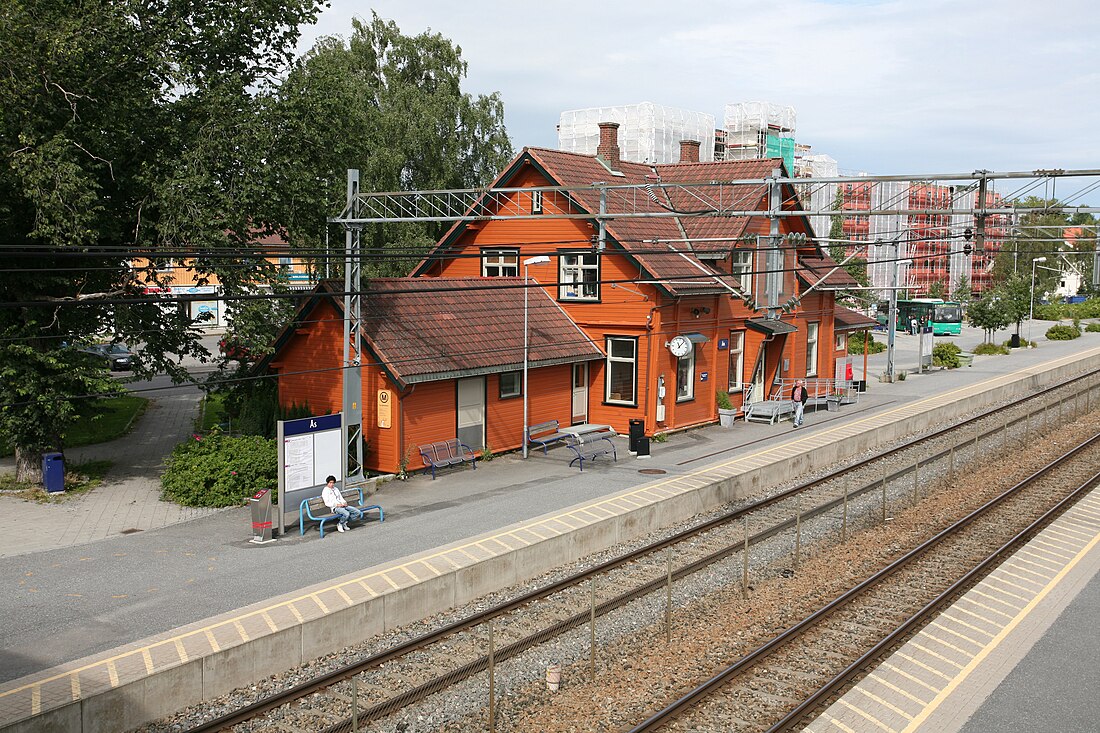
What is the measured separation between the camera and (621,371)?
2727cm

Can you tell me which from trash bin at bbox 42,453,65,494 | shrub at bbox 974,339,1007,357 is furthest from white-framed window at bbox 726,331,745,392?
shrub at bbox 974,339,1007,357

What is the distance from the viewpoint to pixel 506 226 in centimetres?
2919

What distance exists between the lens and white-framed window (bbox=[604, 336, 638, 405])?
88.4 ft

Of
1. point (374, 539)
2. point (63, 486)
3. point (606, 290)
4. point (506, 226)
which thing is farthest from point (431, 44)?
point (374, 539)

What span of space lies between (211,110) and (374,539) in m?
9.97

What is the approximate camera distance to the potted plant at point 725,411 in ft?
95.3

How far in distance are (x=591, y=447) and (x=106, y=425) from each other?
584 inches

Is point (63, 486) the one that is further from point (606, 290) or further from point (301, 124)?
point (606, 290)

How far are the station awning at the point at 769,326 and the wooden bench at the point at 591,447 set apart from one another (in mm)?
7627

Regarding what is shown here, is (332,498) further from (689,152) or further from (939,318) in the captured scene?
(939,318)

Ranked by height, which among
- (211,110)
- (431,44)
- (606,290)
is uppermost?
(431,44)

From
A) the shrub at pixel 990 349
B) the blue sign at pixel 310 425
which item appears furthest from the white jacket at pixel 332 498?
the shrub at pixel 990 349

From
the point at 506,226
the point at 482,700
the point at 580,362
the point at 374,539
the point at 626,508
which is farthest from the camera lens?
the point at 506,226

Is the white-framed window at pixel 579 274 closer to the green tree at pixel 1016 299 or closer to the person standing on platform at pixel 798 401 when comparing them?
the person standing on platform at pixel 798 401
